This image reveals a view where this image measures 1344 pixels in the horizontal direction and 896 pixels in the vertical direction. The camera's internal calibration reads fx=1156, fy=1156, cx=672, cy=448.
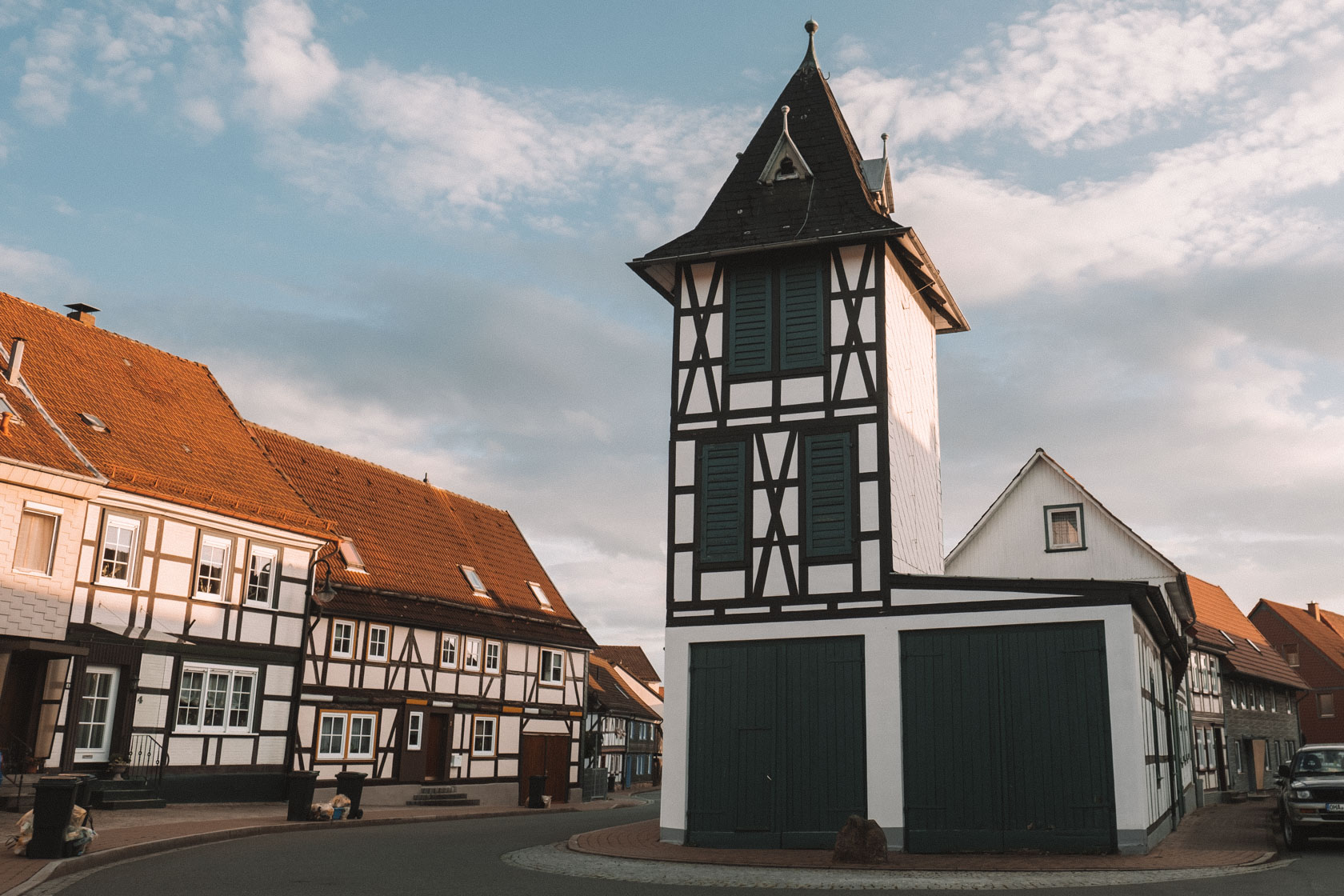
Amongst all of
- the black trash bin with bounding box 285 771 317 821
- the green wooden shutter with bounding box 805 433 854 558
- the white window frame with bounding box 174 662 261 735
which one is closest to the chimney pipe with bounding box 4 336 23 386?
the white window frame with bounding box 174 662 261 735

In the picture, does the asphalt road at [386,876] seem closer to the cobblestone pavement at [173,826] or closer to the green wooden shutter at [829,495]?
the cobblestone pavement at [173,826]

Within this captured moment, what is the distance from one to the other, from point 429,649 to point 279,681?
5287mm

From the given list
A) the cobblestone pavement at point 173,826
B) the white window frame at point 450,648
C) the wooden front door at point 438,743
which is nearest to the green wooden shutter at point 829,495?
the cobblestone pavement at point 173,826

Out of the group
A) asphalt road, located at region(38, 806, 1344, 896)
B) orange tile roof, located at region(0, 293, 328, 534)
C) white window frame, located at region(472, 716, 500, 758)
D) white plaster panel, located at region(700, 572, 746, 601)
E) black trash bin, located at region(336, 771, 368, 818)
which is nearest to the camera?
asphalt road, located at region(38, 806, 1344, 896)

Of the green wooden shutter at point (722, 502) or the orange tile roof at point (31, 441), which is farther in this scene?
the orange tile roof at point (31, 441)

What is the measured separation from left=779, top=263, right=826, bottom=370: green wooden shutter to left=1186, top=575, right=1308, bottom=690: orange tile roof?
21.7 metres

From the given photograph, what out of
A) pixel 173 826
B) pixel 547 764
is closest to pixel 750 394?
A: pixel 173 826

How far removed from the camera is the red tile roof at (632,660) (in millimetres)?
76938

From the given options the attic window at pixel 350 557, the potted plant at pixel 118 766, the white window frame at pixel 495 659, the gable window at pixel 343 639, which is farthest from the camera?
the white window frame at pixel 495 659

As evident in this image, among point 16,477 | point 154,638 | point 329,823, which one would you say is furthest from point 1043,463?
point 16,477

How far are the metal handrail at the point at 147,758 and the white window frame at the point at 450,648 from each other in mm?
9301

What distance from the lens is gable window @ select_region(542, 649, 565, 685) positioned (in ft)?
121

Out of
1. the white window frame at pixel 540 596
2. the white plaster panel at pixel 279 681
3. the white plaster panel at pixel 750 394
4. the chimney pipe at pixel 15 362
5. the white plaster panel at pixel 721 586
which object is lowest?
the white plaster panel at pixel 279 681

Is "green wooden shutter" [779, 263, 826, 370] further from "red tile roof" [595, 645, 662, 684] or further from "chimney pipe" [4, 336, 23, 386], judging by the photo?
"red tile roof" [595, 645, 662, 684]
